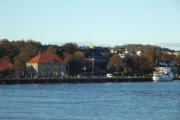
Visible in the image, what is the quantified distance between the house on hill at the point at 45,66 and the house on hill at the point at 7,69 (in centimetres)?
738

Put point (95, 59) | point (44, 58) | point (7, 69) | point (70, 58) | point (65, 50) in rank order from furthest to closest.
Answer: point (95, 59), point (65, 50), point (70, 58), point (44, 58), point (7, 69)

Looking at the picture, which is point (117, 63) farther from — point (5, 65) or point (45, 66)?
point (5, 65)

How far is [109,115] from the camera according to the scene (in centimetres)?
4491

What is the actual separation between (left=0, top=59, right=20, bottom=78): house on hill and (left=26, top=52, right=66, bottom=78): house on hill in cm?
738

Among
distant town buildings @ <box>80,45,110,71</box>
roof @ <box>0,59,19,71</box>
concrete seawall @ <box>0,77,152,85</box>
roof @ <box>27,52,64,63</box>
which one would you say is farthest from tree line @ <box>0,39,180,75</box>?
concrete seawall @ <box>0,77,152,85</box>

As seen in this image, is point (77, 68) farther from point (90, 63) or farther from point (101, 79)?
point (90, 63)

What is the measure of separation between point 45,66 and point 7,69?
19774mm

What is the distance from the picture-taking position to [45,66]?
5049 inches

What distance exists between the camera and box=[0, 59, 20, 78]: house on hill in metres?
109

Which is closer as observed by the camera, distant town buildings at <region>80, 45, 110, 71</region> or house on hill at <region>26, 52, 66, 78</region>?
house on hill at <region>26, 52, 66, 78</region>

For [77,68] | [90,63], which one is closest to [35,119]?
[77,68]

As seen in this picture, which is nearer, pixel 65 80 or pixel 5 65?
pixel 65 80

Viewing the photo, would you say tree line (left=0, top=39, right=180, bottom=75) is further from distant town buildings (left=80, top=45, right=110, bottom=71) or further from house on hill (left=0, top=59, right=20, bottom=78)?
house on hill (left=0, top=59, right=20, bottom=78)

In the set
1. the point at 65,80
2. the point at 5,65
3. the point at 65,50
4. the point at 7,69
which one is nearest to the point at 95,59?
the point at 65,50
